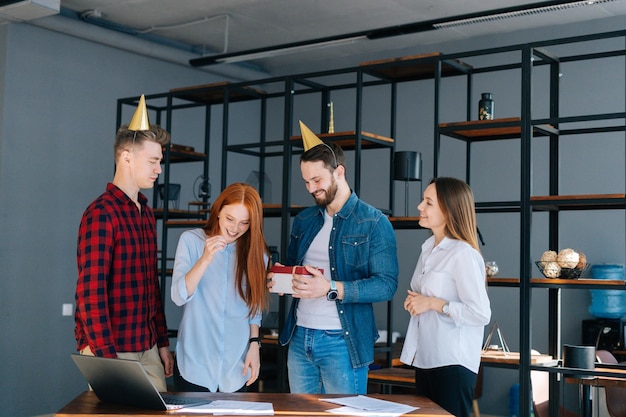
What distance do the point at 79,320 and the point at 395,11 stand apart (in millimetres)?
4670

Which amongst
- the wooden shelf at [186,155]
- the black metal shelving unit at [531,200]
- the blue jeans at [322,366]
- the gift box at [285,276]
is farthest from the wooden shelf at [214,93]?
the blue jeans at [322,366]

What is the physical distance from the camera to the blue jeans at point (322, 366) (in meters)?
3.03

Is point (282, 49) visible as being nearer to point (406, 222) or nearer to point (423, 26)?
point (423, 26)

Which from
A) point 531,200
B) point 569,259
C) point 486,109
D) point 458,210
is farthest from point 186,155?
point 458,210

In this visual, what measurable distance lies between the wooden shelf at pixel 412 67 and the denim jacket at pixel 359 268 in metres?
1.65

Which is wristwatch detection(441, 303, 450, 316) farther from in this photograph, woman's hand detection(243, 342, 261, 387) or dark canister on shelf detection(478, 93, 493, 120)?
dark canister on shelf detection(478, 93, 493, 120)

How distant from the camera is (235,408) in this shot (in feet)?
7.71

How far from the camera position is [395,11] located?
22.0 feet

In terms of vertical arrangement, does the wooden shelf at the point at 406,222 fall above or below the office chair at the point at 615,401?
above

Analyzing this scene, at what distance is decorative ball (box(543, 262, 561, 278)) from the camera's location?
13.5ft

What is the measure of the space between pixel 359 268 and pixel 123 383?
1.15 m

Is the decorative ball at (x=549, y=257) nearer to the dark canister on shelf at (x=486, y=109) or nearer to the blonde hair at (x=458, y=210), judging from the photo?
the dark canister on shelf at (x=486, y=109)

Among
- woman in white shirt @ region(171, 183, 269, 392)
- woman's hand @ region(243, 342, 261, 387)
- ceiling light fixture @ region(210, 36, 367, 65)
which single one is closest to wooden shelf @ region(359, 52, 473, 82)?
ceiling light fixture @ region(210, 36, 367, 65)

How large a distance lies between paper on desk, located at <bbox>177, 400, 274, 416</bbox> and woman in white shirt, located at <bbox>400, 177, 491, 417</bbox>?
2.37 feet
